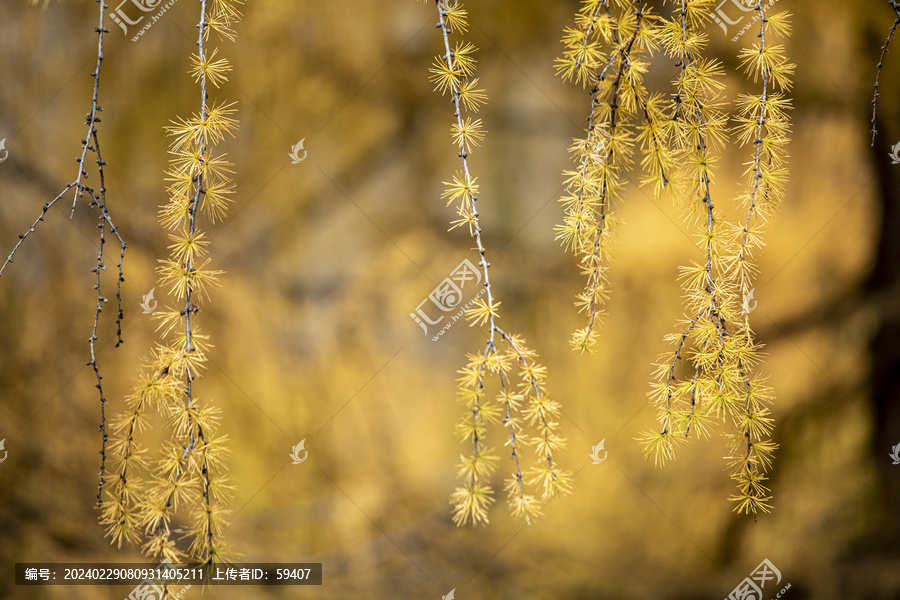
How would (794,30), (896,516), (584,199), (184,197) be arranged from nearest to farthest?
(184,197)
(584,199)
(794,30)
(896,516)

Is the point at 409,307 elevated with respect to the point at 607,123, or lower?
elevated

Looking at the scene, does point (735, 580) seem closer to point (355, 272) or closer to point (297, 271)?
point (355, 272)

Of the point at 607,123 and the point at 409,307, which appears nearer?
the point at 607,123

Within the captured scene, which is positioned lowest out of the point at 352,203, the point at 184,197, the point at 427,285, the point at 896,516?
the point at 896,516

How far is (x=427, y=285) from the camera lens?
1872mm

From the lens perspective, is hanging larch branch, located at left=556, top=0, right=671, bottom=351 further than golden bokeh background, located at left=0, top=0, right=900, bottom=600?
No

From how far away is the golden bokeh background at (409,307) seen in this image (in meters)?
1.84

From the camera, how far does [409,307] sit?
1884mm

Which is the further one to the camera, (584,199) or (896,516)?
(896,516)

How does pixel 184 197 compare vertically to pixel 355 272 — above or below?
below

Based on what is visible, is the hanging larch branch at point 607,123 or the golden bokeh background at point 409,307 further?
the golden bokeh background at point 409,307

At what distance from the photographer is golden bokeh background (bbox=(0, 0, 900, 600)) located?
6.04 ft

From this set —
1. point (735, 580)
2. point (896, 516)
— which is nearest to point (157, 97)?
point (735, 580)

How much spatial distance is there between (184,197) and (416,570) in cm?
144
